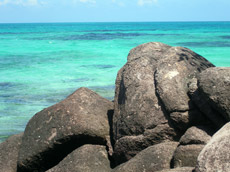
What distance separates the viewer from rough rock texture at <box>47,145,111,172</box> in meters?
5.52

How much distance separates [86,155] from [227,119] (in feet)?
7.46

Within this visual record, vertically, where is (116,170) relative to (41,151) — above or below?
above

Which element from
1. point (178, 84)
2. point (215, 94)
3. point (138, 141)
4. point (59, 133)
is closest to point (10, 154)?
point (59, 133)

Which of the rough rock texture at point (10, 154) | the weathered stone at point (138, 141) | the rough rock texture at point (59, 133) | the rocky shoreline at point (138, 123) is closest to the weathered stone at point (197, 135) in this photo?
the rocky shoreline at point (138, 123)

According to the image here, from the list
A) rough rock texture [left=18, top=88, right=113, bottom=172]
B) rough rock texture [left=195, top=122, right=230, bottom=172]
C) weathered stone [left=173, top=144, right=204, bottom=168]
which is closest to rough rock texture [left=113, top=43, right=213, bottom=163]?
rough rock texture [left=18, top=88, right=113, bottom=172]

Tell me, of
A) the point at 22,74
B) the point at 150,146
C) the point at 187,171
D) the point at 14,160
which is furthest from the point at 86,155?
the point at 22,74

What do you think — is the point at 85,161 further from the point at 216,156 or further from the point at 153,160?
the point at 216,156

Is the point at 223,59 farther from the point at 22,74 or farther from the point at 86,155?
the point at 86,155

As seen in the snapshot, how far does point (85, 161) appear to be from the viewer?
219 inches

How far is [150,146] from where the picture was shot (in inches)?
209

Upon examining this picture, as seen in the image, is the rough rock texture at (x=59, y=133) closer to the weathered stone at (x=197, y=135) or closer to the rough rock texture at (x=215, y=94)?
the weathered stone at (x=197, y=135)

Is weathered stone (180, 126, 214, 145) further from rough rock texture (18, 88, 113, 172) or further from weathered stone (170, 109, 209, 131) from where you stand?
rough rock texture (18, 88, 113, 172)

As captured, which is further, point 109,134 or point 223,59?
point 223,59

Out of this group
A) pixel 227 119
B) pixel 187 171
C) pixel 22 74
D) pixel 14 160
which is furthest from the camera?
pixel 22 74
